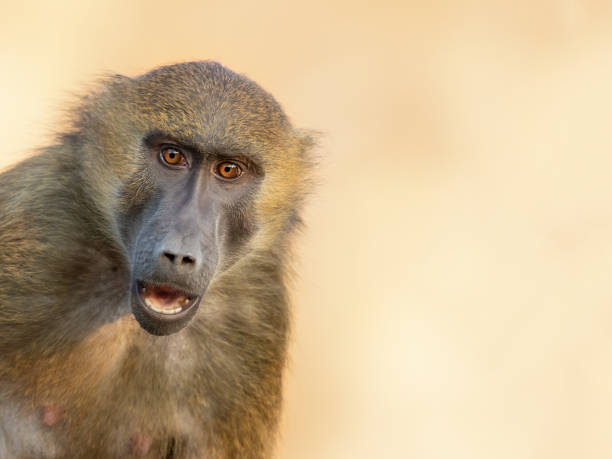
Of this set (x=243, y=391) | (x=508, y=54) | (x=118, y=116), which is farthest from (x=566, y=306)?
(x=118, y=116)

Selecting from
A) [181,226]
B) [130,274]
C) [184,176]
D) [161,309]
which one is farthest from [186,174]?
[161,309]

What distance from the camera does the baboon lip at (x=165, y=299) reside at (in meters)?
3.12

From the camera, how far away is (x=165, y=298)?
125 inches

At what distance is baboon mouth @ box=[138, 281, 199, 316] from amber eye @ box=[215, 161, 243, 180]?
528 mm

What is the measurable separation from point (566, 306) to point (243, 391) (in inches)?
125

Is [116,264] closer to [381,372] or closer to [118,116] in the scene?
[118,116]

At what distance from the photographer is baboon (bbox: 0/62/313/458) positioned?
136 inches

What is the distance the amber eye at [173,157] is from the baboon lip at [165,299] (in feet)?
1.62

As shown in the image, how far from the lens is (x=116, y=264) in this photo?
143 inches

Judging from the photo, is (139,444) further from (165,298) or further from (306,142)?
(306,142)

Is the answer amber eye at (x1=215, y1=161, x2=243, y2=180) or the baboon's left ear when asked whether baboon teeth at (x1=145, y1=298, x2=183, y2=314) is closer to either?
amber eye at (x1=215, y1=161, x2=243, y2=180)

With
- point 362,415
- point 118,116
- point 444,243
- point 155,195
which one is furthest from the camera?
point 444,243

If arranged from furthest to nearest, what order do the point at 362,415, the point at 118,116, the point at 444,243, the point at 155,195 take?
the point at 444,243 → the point at 362,415 → the point at 118,116 → the point at 155,195

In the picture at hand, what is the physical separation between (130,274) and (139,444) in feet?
2.03
